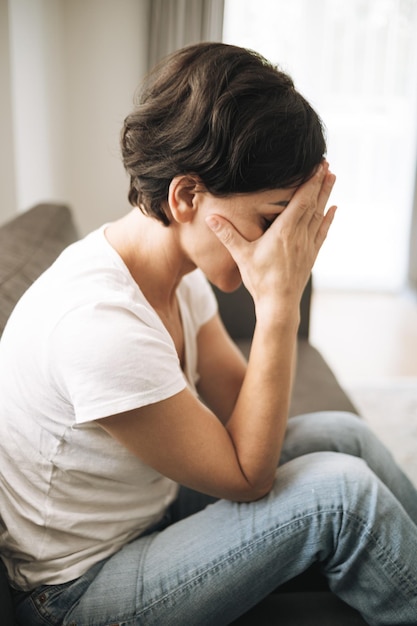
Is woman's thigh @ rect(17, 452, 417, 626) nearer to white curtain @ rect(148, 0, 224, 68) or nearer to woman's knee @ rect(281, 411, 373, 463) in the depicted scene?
woman's knee @ rect(281, 411, 373, 463)

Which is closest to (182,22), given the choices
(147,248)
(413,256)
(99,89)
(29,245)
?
(99,89)

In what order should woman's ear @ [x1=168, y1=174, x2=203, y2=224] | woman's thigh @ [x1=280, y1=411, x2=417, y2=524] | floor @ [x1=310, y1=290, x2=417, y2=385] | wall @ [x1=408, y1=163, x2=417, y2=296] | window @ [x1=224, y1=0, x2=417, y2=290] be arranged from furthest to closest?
wall @ [x1=408, y1=163, x2=417, y2=296] < window @ [x1=224, y1=0, x2=417, y2=290] < floor @ [x1=310, y1=290, x2=417, y2=385] < woman's thigh @ [x1=280, y1=411, x2=417, y2=524] < woman's ear @ [x1=168, y1=174, x2=203, y2=224]

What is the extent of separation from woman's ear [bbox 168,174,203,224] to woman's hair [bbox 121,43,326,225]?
0.01 meters

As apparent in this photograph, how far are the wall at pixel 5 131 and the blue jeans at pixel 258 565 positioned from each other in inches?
84.7

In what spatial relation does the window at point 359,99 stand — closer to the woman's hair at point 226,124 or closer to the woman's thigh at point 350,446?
the woman's thigh at point 350,446

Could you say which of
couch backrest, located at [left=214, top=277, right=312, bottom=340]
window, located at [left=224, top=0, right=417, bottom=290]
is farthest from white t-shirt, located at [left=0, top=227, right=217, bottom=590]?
window, located at [left=224, top=0, right=417, bottom=290]

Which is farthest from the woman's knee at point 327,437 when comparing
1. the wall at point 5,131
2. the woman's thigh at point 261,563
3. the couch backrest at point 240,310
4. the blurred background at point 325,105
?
the blurred background at point 325,105

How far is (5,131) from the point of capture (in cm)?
277

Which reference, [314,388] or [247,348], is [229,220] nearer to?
[314,388]

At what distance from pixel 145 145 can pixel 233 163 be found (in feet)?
0.49

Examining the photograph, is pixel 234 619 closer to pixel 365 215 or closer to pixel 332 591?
pixel 332 591

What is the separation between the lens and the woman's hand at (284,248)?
3.25 feet

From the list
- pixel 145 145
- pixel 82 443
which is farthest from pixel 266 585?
pixel 145 145

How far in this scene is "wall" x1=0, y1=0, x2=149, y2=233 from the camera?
3561 millimetres
